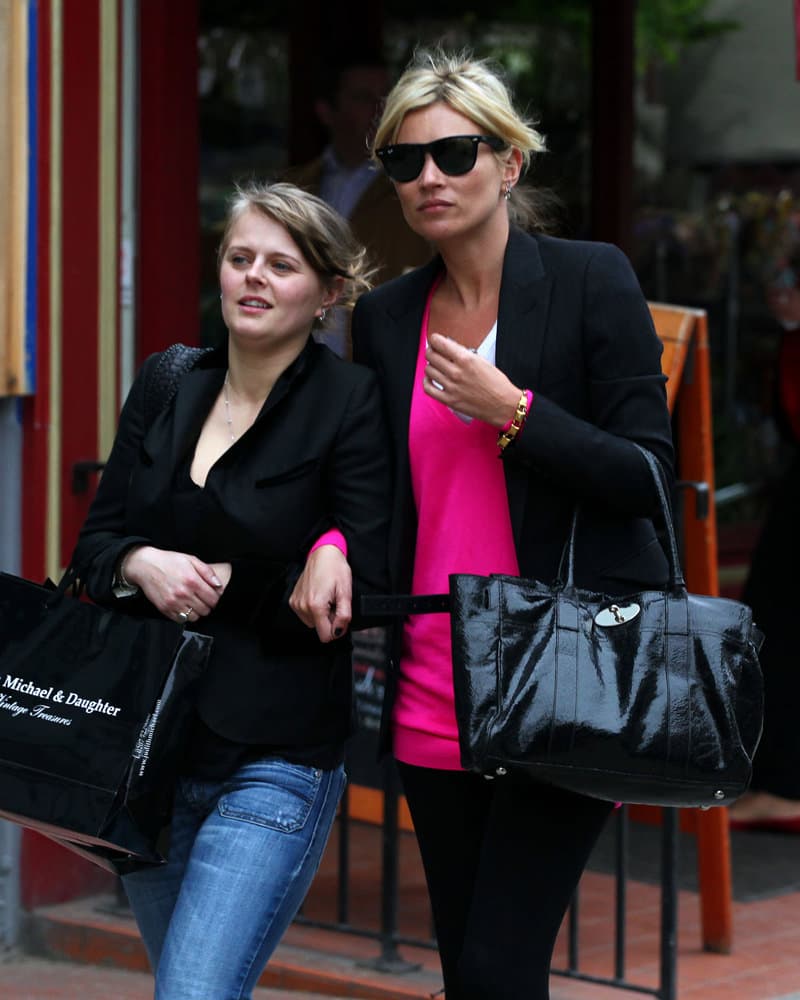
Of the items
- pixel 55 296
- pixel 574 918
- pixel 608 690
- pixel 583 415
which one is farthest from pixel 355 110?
pixel 608 690

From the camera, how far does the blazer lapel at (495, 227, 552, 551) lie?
3.02m

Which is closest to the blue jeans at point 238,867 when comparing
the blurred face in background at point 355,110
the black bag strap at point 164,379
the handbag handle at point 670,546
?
the handbag handle at point 670,546

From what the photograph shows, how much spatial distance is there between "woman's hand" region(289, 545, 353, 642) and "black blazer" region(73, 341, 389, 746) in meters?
0.05

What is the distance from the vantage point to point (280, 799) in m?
3.02

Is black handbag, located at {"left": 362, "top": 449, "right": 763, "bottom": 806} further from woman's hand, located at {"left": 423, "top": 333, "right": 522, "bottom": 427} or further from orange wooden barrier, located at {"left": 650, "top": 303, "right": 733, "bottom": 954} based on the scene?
orange wooden barrier, located at {"left": 650, "top": 303, "right": 733, "bottom": 954}

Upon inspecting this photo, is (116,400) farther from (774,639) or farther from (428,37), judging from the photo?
(428,37)

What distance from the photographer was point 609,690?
2.84m

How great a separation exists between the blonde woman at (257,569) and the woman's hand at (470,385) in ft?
0.84

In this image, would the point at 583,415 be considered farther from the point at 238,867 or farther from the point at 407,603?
the point at 238,867

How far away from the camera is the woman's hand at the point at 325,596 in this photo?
9.63ft

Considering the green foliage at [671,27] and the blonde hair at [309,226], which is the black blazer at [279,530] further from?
the green foliage at [671,27]

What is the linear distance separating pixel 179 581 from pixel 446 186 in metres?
0.79

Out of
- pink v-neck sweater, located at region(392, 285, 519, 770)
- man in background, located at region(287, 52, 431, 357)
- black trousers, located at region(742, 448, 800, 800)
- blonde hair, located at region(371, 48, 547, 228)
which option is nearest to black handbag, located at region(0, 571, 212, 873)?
pink v-neck sweater, located at region(392, 285, 519, 770)

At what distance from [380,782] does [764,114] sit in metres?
4.45
